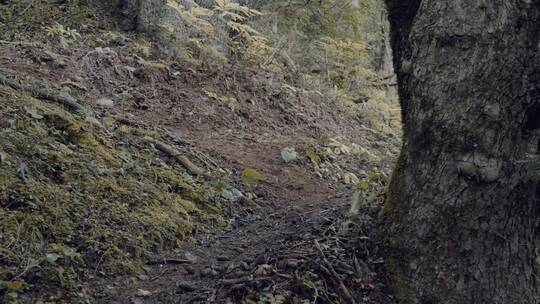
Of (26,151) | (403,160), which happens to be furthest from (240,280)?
(26,151)

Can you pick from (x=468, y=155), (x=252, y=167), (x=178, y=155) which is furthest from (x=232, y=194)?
(x=468, y=155)

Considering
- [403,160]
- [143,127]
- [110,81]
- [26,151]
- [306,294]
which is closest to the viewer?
[306,294]

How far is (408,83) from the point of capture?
343 cm

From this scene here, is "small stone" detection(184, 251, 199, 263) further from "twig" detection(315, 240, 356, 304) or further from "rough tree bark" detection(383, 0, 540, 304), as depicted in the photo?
"rough tree bark" detection(383, 0, 540, 304)

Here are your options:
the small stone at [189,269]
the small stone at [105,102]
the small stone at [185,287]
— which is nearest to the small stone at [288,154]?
the small stone at [105,102]

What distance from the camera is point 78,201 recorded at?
3.80 metres

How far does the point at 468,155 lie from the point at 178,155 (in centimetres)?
309

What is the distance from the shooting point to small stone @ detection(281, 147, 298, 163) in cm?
656

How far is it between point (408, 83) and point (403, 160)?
0.51 meters

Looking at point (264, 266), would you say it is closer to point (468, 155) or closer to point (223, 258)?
point (223, 258)

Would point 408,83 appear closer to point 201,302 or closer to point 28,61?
point 201,302

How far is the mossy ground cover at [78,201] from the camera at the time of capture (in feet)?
10.5

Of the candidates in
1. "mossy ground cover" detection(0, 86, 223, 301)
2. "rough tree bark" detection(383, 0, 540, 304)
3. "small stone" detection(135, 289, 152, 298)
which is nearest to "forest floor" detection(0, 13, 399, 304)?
"small stone" detection(135, 289, 152, 298)

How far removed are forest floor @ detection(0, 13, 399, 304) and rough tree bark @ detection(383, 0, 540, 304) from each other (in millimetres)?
372
